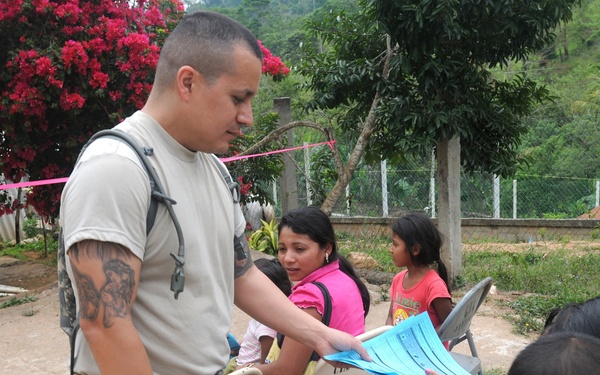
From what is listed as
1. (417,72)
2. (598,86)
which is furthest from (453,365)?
(598,86)

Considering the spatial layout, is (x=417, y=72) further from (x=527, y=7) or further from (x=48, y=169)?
(x=48, y=169)

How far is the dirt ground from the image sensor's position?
191 inches

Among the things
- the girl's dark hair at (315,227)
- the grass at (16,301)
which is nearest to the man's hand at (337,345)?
the girl's dark hair at (315,227)

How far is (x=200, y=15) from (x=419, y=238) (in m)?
2.14

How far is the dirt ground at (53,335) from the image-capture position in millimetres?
4863

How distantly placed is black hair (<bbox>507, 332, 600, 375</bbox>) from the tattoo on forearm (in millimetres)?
884

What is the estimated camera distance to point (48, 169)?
6.84 meters

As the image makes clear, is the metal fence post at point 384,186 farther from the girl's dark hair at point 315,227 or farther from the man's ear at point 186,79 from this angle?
the man's ear at point 186,79

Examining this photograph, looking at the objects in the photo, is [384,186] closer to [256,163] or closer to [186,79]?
[256,163]

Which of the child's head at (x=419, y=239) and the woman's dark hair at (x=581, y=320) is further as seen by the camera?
the child's head at (x=419, y=239)

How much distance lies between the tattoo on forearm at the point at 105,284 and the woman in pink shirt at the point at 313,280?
1.17m

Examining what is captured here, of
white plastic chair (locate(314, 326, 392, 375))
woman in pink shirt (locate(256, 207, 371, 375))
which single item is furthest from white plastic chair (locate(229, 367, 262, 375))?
woman in pink shirt (locate(256, 207, 371, 375))

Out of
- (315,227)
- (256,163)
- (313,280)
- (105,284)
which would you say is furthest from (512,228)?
(105,284)

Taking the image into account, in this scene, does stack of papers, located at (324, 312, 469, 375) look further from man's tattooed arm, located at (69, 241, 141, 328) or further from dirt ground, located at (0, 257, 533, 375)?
dirt ground, located at (0, 257, 533, 375)
